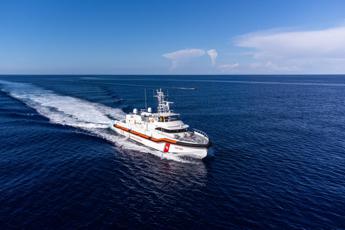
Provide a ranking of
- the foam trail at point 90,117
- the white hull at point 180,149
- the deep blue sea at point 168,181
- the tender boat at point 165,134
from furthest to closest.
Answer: the foam trail at point 90,117
the tender boat at point 165,134
the white hull at point 180,149
the deep blue sea at point 168,181

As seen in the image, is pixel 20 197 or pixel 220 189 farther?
pixel 220 189

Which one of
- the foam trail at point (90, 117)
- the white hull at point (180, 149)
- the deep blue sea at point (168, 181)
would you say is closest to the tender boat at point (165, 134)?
the white hull at point (180, 149)

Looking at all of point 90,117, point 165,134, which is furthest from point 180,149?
point 90,117

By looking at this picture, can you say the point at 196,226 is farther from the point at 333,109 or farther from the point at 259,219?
the point at 333,109

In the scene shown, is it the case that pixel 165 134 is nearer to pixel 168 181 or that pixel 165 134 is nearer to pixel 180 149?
pixel 180 149

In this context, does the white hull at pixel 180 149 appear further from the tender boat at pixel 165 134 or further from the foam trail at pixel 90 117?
the foam trail at pixel 90 117

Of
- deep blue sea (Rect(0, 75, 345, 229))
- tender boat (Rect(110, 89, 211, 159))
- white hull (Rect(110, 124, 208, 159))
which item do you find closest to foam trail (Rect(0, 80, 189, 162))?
deep blue sea (Rect(0, 75, 345, 229))

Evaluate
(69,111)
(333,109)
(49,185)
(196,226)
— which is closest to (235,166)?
(196,226)

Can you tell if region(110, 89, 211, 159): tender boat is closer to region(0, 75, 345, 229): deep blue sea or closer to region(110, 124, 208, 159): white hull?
region(110, 124, 208, 159): white hull
